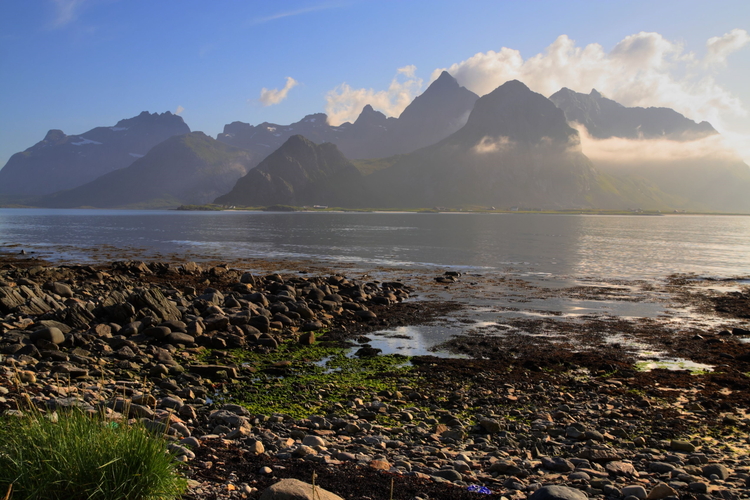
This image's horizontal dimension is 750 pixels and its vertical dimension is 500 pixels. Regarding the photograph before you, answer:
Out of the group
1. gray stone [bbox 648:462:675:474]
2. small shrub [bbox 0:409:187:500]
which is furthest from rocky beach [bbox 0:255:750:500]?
small shrub [bbox 0:409:187:500]

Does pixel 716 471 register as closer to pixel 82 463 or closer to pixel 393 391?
pixel 393 391

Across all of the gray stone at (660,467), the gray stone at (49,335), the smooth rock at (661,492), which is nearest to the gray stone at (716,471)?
the gray stone at (660,467)

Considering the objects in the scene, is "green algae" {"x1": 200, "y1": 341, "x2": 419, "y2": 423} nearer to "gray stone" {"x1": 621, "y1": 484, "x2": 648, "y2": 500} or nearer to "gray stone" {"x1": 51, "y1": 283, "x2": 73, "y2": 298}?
"gray stone" {"x1": 621, "y1": 484, "x2": 648, "y2": 500}

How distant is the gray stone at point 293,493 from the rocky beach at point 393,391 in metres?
0.48

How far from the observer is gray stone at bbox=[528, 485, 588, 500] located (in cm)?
714

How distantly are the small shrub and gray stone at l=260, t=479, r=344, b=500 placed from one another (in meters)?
1.16

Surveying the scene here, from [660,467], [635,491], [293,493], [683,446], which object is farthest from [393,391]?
[293,493]

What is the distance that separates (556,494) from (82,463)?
21.2ft

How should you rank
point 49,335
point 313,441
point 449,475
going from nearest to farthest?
point 449,475, point 313,441, point 49,335

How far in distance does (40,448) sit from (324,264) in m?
44.0

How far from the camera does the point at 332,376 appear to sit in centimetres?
1579

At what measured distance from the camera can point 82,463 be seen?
18.1 ft

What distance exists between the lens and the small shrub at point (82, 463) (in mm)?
5379

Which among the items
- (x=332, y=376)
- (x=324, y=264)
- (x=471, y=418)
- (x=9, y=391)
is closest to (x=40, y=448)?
(x=9, y=391)
